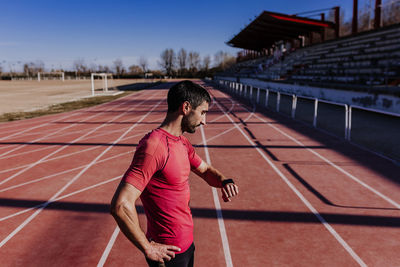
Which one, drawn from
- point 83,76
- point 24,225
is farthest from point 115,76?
point 24,225

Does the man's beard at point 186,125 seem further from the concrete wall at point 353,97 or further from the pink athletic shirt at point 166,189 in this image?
the concrete wall at point 353,97

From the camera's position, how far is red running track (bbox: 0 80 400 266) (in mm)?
3686

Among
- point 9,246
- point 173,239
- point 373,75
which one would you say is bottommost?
point 9,246

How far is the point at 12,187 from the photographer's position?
6.01m

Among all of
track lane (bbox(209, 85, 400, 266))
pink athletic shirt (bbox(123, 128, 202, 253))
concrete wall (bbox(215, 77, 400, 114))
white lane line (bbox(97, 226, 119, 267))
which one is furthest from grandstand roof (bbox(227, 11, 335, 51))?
pink athletic shirt (bbox(123, 128, 202, 253))

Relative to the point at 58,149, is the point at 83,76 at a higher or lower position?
higher

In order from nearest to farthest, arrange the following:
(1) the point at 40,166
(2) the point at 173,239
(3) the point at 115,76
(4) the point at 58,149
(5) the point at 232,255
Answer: (2) the point at 173,239, (5) the point at 232,255, (1) the point at 40,166, (4) the point at 58,149, (3) the point at 115,76

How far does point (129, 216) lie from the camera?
1584mm

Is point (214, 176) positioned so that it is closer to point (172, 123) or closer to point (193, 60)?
point (172, 123)

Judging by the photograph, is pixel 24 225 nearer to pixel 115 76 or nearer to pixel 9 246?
pixel 9 246

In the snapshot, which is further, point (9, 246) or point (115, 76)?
point (115, 76)

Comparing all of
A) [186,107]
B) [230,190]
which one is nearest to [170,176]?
[186,107]

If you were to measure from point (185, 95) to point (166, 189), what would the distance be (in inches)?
24.4

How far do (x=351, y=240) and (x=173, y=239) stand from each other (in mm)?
3090
